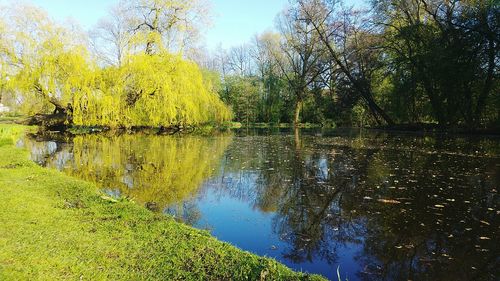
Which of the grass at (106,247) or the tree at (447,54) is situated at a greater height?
the tree at (447,54)

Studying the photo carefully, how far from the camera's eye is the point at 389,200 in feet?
22.9

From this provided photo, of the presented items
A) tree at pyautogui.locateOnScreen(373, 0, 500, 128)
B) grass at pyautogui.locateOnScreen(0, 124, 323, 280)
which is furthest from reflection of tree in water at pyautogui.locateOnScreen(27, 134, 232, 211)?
tree at pyautogui.locateOnScreen(373, 0, 500, 128)

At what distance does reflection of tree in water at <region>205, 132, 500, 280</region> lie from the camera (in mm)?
4348

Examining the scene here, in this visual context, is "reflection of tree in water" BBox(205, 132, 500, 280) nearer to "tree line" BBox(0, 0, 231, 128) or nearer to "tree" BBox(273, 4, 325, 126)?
"tree line" BBox(0, 0, 231, 128)

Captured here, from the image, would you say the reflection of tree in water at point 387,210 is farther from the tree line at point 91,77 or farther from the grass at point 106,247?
the tree line at point 91,77

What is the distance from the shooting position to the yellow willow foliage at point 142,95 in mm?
22969

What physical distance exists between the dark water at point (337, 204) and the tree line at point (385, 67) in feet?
41.6

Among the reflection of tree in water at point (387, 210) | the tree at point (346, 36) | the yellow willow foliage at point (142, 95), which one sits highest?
the tree at point (346, 36)

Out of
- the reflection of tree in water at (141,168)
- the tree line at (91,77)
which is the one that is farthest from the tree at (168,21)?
the reflection of tree in water at (141,168)

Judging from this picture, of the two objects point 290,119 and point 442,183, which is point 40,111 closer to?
point 442,183

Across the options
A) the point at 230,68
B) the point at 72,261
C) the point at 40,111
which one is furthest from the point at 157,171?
the point at 230,68

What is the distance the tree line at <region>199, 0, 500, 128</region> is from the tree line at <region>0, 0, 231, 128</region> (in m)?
14.6

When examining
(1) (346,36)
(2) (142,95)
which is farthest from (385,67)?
(2) (142,95)

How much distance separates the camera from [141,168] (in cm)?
1058
